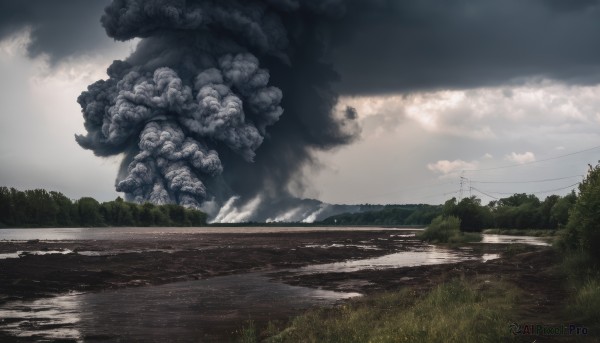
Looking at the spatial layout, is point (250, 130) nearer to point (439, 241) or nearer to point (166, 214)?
point (166, 214)

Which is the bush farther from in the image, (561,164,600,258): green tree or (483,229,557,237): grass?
(483,229,557,237): grass

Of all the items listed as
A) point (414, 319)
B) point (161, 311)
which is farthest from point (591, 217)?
point (161, 311)

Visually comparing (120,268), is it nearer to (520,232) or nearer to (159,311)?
(159,311)

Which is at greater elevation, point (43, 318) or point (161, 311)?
point (43, 318)

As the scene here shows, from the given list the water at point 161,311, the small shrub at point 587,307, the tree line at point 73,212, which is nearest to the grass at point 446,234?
the water at point 161,311

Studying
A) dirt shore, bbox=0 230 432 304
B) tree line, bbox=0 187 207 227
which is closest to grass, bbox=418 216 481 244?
dirt shore, bbox=0 230 432 304
